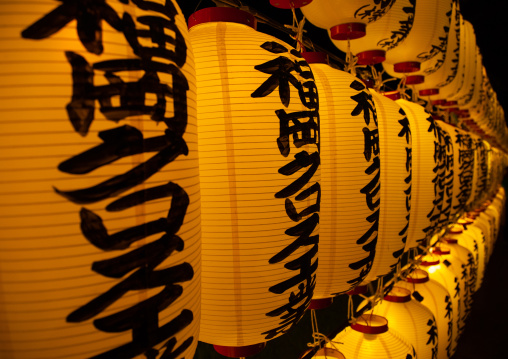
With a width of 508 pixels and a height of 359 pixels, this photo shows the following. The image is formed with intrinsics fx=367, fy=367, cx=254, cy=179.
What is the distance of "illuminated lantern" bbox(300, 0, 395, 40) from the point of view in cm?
100

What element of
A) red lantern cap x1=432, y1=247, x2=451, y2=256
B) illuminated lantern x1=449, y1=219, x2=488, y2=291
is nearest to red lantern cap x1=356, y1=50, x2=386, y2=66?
red lantern cap x1=432, y1=247, x2=451, y2=256

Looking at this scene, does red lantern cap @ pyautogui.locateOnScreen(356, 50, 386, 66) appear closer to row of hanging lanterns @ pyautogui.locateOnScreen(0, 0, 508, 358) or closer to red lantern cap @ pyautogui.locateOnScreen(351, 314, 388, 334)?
row of hanging lanterns @ pyautogui.locateOnScreen(0, 0, 508, 358)

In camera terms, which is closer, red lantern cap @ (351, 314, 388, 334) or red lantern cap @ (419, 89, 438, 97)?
red lantern cap @ (351, 314, 388, 334)

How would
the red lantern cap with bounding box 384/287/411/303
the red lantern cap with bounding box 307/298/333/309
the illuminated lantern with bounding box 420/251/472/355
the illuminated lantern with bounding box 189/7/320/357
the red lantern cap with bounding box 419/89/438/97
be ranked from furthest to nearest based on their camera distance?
the red lantern cap with bounding box 419/89/438/97 < the illuminated lantern with bounding box 420/251/472/355 < the red lantern cap with bounding box 384/287/411/303 < the red lantern cap with bounding box 307/298/333/309 < the illuminated lantern with bounding box 189/7/320/357

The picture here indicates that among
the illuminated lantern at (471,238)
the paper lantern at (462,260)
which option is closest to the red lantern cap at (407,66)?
the paper lantern at (462,260)

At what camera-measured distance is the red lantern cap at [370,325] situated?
1.32 metres

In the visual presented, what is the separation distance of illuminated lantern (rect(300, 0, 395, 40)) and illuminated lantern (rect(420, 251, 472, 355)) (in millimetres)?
1727

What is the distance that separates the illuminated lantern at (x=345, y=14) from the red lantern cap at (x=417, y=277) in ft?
4.49

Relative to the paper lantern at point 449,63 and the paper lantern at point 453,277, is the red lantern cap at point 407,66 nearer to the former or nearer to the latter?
the paper lantern at point 449,63

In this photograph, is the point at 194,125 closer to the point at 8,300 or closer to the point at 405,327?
the point at 8,300

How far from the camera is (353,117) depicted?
2.90 ft

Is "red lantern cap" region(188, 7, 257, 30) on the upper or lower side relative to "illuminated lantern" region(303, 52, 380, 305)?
upper

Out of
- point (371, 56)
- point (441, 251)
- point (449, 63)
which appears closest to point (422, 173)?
point (371, 56)

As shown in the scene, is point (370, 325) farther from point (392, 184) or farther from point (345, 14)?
point (345, 14)
